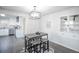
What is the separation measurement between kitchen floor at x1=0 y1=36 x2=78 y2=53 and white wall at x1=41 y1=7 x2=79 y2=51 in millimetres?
113

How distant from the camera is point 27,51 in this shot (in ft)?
4.22

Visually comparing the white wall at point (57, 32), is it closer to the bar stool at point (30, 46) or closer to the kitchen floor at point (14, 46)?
the kitchen floor at point (14, 46)

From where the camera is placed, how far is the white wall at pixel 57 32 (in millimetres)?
1351

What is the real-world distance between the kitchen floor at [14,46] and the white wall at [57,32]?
0.11 meters

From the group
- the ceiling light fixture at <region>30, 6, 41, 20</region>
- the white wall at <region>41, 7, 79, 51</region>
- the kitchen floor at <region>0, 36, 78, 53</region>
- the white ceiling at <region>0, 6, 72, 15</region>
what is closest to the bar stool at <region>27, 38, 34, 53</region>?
the kitchen floor at <region>0, 36, 78, 53</region>

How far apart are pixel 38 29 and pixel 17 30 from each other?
0.46 meters

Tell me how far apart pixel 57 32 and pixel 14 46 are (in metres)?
1.00

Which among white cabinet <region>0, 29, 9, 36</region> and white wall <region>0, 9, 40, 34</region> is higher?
white wall <region>0, 9, 40, 34</region>

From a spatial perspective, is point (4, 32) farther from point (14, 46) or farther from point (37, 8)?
point (37, 8)

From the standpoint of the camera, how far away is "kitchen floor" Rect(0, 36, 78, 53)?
129cm

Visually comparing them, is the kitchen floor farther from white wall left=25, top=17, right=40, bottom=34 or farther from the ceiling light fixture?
the ceiling light fixture

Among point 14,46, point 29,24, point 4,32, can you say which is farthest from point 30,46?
point 4,32

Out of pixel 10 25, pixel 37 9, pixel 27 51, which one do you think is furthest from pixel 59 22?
pixel 10 25
